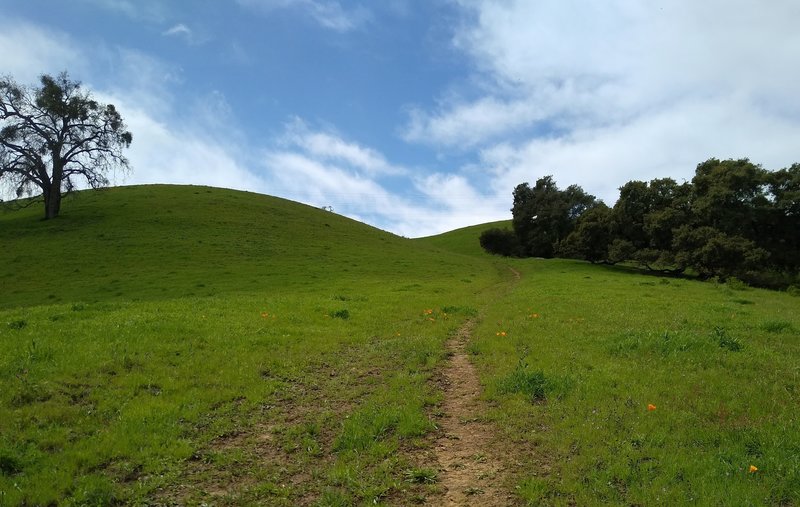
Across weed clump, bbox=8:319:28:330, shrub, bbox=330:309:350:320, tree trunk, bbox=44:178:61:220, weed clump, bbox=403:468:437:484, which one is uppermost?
tree trunk, bbox=44:178:61:220

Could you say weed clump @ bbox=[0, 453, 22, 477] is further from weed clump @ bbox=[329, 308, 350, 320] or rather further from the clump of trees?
the clump of trees

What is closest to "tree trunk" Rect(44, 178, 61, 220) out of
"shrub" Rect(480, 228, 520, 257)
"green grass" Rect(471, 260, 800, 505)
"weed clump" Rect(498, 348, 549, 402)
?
"green grass" Rect(471, 260, 800, 505)

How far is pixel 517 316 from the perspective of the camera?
19.6 meters

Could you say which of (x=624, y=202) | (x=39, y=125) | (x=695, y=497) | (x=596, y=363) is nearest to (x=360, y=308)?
(x=596, y=363)

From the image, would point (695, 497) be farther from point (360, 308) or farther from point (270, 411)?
point (360, 308)

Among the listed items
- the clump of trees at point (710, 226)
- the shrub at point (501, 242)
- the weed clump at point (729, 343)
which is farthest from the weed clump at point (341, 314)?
the shrub at point (501, 242)

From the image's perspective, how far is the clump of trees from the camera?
42844 millimetres

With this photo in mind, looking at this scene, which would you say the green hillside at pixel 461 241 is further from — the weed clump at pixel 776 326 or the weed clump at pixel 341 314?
the weed clump at pixel 776 326

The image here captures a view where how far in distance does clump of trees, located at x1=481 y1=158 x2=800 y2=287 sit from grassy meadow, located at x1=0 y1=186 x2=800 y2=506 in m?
23.9

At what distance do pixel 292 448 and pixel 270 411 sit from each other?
1788mm

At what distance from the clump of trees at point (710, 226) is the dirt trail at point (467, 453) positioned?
4226cm

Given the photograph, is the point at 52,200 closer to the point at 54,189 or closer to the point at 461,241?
the point at 54,189

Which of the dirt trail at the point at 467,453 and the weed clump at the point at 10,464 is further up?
the weed clump at the point at 10,464

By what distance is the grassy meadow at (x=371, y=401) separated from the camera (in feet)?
21.1
